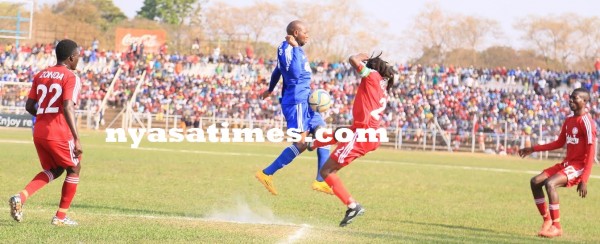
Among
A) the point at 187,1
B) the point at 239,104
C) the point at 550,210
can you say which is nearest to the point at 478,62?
the point at 187,1

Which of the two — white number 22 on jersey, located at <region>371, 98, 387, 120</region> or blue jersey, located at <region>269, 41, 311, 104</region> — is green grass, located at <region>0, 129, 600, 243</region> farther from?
blue jersey, located at <region>269, 41, 311, 104</region>

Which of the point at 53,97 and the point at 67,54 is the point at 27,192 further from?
the point at 67,54

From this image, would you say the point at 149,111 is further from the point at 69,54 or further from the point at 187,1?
the point at 187,1

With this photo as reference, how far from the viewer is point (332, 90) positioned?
5034cm

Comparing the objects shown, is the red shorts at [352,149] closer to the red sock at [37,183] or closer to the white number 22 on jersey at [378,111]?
the white number 22 on jersey at [378,111]

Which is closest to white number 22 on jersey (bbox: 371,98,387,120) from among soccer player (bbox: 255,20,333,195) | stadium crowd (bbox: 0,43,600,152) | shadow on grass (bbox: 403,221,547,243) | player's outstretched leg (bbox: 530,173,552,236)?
shadow on grass (bbox: 403,221,547,243)

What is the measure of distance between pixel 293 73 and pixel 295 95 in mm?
323

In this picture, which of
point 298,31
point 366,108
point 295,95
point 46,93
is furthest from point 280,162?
point 46,93

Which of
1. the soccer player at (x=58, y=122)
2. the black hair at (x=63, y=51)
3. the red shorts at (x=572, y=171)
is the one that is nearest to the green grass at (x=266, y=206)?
the soccer player at (x=58, y=122)

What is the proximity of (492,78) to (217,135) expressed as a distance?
16.1 metres

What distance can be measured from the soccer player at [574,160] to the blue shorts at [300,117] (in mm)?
3135

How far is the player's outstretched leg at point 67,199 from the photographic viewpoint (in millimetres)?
9281

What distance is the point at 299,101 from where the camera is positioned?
1223cm

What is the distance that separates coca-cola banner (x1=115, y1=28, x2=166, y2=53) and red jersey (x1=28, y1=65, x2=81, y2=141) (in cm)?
5877
